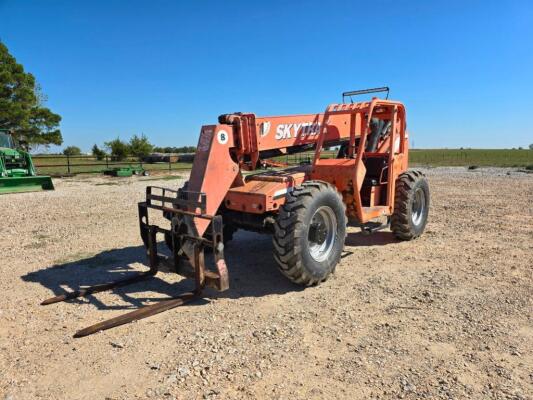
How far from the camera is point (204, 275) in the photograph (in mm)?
4680

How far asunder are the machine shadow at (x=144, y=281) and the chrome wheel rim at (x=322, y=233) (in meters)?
0.56

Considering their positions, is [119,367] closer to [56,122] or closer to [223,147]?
[223,147]

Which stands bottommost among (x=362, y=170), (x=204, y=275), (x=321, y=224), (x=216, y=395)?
(x=216, y=395)

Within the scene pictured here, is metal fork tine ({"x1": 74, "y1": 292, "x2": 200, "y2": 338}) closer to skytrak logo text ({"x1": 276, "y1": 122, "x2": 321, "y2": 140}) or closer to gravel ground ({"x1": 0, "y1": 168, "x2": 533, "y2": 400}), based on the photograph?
gravel ground ({"x1": 0, "y1": 168, "x2": 533, "y2": 400})

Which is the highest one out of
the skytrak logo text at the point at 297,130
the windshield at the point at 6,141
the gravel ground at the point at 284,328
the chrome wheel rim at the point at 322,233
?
the windshield at the point at 6,141

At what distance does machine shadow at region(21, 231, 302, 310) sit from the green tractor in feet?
32.3

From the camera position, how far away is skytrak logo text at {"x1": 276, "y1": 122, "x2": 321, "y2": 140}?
586 centimetres

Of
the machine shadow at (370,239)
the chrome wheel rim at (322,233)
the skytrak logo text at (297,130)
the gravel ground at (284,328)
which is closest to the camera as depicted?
the gravel ground at (284,328)

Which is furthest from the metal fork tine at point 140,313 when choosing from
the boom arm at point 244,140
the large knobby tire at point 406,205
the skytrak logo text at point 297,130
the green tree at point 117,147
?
→ the green tree at point 117,147

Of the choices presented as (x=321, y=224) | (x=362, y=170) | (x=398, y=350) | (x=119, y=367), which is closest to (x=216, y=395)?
(x=119, y=367)

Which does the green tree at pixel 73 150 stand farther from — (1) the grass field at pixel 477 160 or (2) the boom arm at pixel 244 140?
(2) the boom arm at pixel 244 140

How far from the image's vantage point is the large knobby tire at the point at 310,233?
15.5 feet

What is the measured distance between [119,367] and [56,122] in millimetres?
36109

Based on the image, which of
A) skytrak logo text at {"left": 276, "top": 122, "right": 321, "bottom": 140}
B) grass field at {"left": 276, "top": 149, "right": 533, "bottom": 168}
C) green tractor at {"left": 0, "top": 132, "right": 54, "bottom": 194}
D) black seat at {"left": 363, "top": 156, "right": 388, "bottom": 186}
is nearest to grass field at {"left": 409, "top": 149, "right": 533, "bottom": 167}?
grass field at {"left": 276, "top": 149, "right": 533, "bottom": 168}
